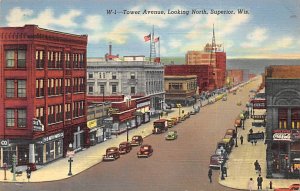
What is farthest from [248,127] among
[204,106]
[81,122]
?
[81,122]

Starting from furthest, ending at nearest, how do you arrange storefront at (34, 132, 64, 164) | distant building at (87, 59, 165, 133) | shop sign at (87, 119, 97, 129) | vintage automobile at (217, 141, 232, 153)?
shop sign at (87, 119, 97, 129) → distant building at (87, 59, 165, 133) → storefront at (34, 132, 64, 164) → vintage automobile at (217, 141, 232, 153)

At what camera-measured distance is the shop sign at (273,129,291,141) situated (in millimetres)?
23480

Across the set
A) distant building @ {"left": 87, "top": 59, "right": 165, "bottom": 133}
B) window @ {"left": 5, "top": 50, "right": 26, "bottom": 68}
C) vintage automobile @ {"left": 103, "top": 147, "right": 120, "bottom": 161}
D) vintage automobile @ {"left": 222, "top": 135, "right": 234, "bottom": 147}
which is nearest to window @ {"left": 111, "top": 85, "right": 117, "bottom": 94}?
distant building @ {"left": 87, "top": 59, "right": 165, "bottom": 133}

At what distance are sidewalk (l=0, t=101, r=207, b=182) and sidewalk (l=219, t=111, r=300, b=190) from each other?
2.00m

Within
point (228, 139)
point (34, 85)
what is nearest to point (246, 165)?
point (228, 139)

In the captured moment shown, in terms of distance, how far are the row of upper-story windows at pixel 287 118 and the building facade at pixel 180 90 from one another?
3146 mm

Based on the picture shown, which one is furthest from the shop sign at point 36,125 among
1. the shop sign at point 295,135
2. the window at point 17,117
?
the shop sign at point 295,135

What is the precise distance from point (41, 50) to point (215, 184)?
7370mm

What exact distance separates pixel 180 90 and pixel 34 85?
513cm

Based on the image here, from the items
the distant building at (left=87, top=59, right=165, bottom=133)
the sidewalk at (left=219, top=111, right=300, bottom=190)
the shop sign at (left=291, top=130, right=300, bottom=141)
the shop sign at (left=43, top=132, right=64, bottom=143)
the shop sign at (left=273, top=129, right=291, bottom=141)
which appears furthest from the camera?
the distant building at (left=87, top=59, right=165, bottom=133)

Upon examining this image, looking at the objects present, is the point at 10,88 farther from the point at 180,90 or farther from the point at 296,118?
the point at 296,118

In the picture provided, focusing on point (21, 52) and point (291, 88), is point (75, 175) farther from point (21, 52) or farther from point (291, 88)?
point (291, 88)

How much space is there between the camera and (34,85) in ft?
78.6

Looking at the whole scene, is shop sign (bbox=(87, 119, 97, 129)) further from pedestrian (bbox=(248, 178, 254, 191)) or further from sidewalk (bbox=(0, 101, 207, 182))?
pedestrian (bbox=(248, 178, 254, 191))
